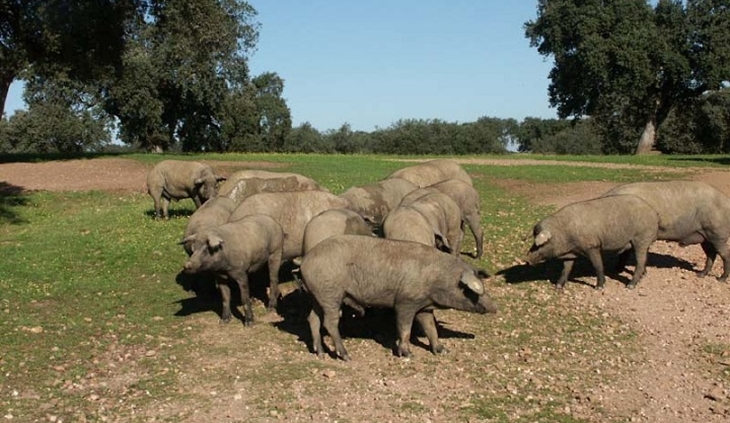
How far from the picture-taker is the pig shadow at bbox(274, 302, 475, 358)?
10734mm

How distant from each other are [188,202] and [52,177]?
285 inches

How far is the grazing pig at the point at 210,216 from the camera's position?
13016mm

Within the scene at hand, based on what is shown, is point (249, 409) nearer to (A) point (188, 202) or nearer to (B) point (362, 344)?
(B) point (362, 344)

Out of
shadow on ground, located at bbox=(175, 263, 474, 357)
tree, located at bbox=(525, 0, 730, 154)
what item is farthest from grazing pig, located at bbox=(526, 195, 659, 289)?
tree, located at bbox=(525, 0, 730, 154)

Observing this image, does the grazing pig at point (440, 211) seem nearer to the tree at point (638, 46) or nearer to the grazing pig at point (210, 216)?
the grazing pig at point (210, 216)

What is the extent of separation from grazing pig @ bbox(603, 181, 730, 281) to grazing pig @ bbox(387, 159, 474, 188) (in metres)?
5.20

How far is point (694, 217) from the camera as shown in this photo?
14.0 meters

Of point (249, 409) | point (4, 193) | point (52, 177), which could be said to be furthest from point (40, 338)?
point (52, 177)

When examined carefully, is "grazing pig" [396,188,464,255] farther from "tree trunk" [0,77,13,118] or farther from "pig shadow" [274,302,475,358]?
"tree trunk" [0,77,13,118]

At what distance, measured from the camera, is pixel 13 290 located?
13.1m

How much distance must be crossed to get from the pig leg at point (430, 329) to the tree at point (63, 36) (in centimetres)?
2356

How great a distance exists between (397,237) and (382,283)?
82.0 inches

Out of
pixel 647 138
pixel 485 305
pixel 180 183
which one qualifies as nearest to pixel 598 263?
pixel 485 305

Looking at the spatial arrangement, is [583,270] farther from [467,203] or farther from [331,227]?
[331,227]
